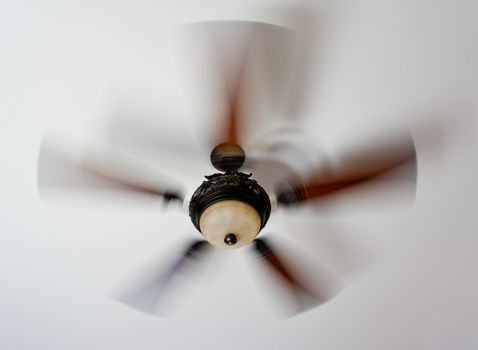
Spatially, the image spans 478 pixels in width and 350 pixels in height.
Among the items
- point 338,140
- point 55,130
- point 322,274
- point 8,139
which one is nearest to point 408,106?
point 338,140

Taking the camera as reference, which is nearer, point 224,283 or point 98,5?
point 98,5

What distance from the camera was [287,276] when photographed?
1.53 m

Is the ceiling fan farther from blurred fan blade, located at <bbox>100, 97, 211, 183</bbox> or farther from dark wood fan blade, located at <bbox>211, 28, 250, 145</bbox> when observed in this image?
blurred fan blade, located at <bbox>100, 97, 211, 183</bbox>

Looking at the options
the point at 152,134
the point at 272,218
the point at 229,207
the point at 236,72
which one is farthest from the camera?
the point at 272,218

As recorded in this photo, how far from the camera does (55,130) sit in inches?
59.2

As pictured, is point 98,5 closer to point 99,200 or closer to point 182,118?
point 182,118

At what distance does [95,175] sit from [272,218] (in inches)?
30.3

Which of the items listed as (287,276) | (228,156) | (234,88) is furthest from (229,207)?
(287,276)

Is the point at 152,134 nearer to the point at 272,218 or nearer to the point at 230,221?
the point at 230,221

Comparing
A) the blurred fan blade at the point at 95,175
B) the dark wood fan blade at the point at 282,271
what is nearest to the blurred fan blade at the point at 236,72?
the blurred fan blade at the point at 95,175

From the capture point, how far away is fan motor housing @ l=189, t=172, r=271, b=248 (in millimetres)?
1232

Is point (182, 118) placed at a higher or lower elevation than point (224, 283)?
higher

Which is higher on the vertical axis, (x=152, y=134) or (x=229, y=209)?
(x=152, y=134)

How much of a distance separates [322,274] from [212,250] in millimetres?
461
